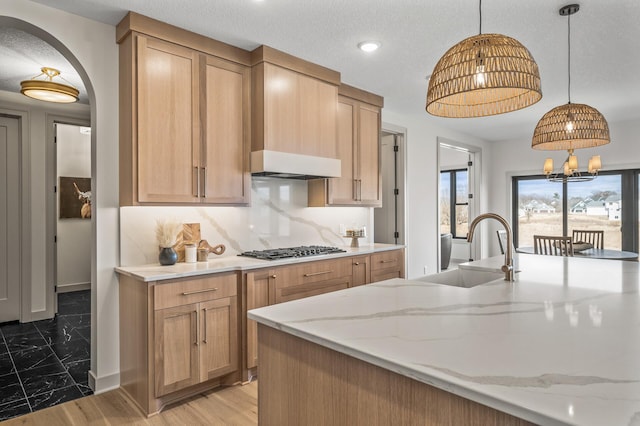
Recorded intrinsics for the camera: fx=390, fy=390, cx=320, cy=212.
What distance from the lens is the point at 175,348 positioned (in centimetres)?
249

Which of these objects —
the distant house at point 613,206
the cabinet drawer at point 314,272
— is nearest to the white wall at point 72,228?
the cabinet drawer at point 314,272

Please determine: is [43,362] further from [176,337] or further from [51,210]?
[51,210]

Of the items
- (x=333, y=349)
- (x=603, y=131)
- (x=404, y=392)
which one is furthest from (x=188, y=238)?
(x=603, y=131)

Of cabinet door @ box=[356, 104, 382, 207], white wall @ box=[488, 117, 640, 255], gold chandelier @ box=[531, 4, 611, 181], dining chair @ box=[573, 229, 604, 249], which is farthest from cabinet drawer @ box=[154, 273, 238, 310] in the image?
white wall @ box=[488, 117, 640, 255]

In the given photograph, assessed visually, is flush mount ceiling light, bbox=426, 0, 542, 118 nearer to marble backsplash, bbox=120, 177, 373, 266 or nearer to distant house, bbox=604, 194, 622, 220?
marble backsplash, bbox=120, 177, 373, 266

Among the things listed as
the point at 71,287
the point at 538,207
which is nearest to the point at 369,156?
the point at 538,207

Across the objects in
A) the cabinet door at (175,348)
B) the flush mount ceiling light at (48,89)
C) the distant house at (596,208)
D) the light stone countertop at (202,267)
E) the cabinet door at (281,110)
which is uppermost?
the flush mount ceiling light at (48,89)

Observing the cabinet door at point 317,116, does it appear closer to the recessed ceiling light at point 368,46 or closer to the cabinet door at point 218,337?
the recessed ceiling light at point 368,46

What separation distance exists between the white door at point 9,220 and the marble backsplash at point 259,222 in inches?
96.8

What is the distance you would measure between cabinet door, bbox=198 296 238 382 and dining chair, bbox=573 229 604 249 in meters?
4.96

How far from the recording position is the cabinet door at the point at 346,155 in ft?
13.1

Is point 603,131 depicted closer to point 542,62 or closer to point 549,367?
point 542,62

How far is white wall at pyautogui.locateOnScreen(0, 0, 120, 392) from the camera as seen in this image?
265 cm

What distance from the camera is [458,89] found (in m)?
1.53
